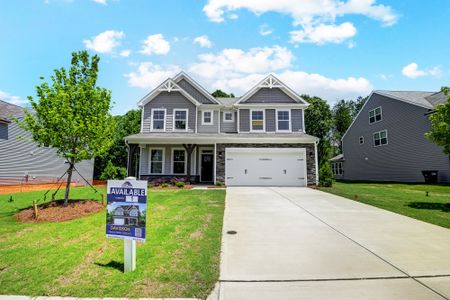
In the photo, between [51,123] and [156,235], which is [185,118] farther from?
[156,235]

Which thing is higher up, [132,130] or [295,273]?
[132,130]

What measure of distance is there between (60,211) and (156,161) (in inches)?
393

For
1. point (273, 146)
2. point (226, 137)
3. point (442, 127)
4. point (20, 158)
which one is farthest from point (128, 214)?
point (20, 158)

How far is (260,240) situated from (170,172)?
12.6 m

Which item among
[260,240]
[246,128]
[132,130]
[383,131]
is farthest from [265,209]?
[132,130]

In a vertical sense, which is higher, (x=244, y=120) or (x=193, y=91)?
(x=193, y=91)

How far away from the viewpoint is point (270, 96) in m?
17.7

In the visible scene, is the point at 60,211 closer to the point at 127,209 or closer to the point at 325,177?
the point at 127,209

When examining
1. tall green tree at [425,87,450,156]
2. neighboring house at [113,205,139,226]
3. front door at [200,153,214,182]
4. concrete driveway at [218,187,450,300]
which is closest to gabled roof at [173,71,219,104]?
front door at [200,153,214,182]

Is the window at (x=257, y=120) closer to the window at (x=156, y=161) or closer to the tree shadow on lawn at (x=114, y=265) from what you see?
the window at (x=156, y=161)

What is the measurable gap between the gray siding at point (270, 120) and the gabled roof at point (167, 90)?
513 cm

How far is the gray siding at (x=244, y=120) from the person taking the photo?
17406mm

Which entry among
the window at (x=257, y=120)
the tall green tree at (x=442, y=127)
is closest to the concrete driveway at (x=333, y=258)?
the tall green tree at (x=442, y=127)

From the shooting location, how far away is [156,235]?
521cm
